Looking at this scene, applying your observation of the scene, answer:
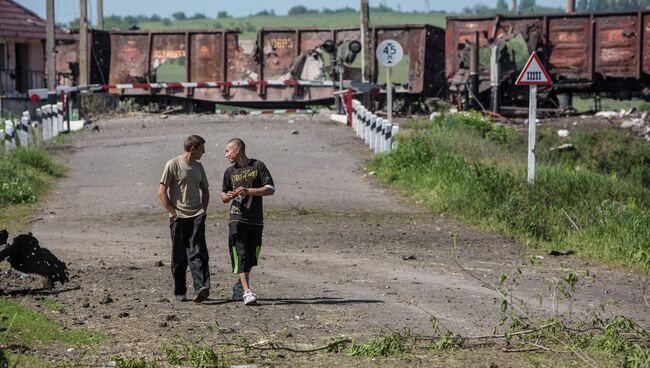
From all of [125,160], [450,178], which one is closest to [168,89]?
[125,160]

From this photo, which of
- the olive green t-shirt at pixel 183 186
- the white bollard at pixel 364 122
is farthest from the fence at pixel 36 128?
the olive green t-shirt at pixel 183 186

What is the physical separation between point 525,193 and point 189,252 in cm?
672

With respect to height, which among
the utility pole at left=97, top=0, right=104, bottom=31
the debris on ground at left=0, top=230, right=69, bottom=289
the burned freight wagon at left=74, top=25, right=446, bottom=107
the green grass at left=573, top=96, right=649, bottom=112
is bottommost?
the green grass at left=573, top=96, right=649, bottom=112

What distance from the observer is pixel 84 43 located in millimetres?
38812

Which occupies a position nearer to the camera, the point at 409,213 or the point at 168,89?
the point at 409,213

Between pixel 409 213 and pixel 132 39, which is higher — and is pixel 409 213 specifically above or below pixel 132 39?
below

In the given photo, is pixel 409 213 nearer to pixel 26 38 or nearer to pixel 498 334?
pixel 498 334

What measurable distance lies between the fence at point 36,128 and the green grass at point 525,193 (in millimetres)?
6742

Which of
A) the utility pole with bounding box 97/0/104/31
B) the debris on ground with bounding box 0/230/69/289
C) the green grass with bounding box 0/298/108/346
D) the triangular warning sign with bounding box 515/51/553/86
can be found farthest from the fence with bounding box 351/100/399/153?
the utility pole with bounding box 97/0/104/31

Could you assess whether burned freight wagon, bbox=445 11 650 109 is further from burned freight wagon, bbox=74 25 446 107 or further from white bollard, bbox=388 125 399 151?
white bollard, bbox=388 125 399 151

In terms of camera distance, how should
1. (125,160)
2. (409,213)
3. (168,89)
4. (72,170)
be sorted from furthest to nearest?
1. (168,89)
2. (125,160)
3. (72,170)
4. (409,213)

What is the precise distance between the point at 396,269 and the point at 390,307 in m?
2.30

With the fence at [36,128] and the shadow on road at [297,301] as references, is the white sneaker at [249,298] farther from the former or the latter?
the fence at [36,128]

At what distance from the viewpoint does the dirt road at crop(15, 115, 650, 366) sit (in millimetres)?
9445
